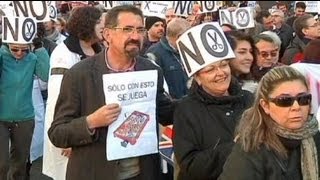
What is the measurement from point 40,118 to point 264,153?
14.6 feet

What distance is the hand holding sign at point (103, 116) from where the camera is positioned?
3.64 metres

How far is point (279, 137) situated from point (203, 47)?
3.44 feet

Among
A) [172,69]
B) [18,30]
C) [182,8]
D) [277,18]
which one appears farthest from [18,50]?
[277,18]

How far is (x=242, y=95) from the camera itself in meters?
3.59

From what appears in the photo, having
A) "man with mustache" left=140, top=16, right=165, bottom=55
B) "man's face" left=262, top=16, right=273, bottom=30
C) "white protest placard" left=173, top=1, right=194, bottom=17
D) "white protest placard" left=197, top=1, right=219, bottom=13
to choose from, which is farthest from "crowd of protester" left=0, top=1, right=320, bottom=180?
"man's face" left=262, top=16, right=273, bottom=30

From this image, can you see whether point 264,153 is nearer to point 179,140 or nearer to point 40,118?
point 179,140

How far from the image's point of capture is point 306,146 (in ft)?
8.96

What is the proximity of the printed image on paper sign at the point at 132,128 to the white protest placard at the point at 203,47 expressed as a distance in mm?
392

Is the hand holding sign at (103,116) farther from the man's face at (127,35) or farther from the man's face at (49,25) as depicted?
the man's face at (49,25)

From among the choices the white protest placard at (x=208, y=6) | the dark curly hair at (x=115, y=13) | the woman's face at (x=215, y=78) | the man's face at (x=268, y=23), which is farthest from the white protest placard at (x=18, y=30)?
the man's face at (x=268, y=23)

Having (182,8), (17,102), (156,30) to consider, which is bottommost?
(17,102)

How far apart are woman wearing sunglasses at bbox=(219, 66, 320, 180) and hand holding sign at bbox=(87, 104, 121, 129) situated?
100 cm

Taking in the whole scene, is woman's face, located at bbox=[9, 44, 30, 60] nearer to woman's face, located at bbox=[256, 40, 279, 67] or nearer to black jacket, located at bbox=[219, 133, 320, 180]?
woman's face, located at bbox=[256, 40, 279, 67]

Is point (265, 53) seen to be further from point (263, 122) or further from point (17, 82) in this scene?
point (17, 82)
